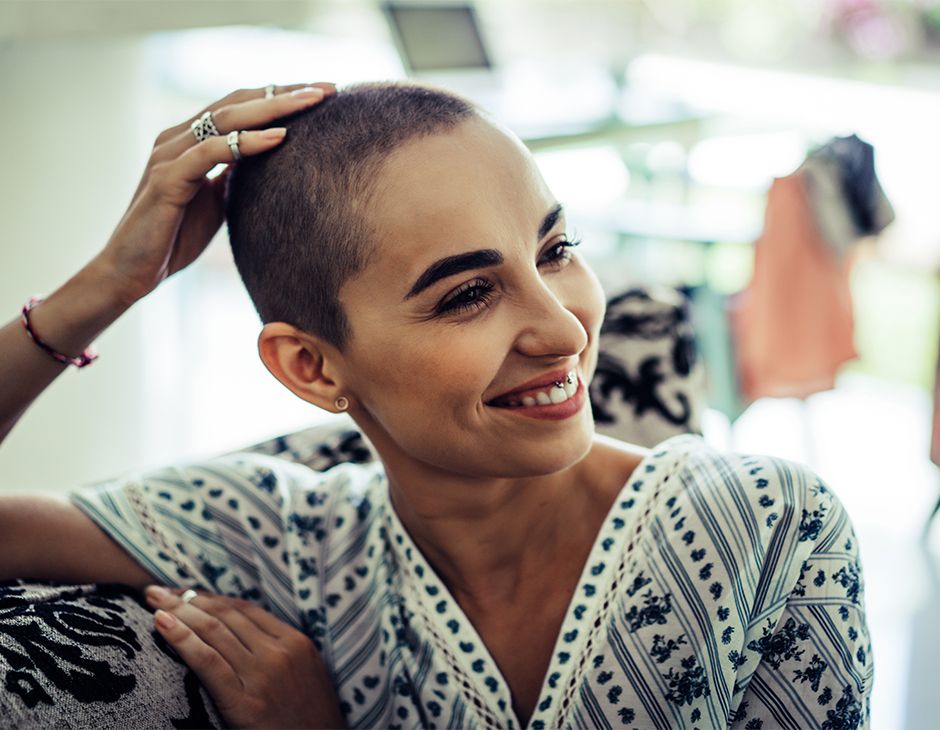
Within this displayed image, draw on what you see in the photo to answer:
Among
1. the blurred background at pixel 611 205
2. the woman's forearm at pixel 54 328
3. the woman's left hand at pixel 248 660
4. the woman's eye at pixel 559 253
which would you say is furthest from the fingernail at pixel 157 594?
the blurred background at pixel 611 205

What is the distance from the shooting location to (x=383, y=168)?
982mm

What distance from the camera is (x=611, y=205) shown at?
3.31 metres

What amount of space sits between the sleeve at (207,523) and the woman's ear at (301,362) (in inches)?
7.5

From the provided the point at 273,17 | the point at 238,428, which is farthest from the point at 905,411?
the point at 273,17

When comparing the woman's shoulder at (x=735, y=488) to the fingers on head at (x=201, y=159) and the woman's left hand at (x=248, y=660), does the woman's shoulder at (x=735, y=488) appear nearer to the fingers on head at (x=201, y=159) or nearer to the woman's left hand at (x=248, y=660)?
the woman's left hand at (x=248, y=660)

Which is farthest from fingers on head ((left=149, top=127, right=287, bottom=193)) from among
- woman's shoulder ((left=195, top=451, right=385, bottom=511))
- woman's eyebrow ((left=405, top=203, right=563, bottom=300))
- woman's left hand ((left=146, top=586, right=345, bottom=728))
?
woman's left hand ((left=146, top=586, right=345, bottom=728))

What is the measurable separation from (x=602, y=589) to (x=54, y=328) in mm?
702

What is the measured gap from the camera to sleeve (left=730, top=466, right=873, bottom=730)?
947 millimetres

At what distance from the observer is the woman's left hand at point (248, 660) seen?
1029mm

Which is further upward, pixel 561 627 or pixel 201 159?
pixel 201 159

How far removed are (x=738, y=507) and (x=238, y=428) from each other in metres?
2.87

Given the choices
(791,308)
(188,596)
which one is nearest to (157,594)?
(188,596)

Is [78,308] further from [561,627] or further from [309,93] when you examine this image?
[561,627]

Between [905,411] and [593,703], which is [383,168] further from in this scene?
[905,411]
